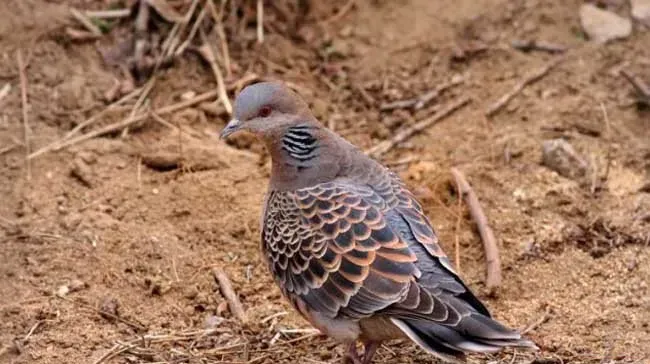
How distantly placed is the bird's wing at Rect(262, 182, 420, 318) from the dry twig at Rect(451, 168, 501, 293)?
37.1 inches

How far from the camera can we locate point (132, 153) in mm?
6980

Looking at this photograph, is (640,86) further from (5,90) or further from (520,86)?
(5,90)

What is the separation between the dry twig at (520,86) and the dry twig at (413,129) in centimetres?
22

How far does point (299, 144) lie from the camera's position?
5.55m

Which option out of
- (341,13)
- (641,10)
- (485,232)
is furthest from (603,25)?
(485,232)

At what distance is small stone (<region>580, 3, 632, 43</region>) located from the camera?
7.94 metres

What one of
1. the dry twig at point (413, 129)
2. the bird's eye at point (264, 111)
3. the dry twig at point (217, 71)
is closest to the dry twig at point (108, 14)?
the dry twig at point (217, 71)

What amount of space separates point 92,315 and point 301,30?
10.2 feet

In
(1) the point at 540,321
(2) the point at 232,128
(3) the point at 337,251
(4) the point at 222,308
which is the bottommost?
(4) the point at 222,308

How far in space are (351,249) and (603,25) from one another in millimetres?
3641

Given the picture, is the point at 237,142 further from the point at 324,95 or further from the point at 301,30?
the point at 301,30

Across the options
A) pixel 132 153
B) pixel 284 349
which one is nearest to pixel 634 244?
pixel 284 349

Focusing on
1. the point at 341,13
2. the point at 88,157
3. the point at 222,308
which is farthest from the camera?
the point at 341,13

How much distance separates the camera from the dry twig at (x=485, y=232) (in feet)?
19.6
